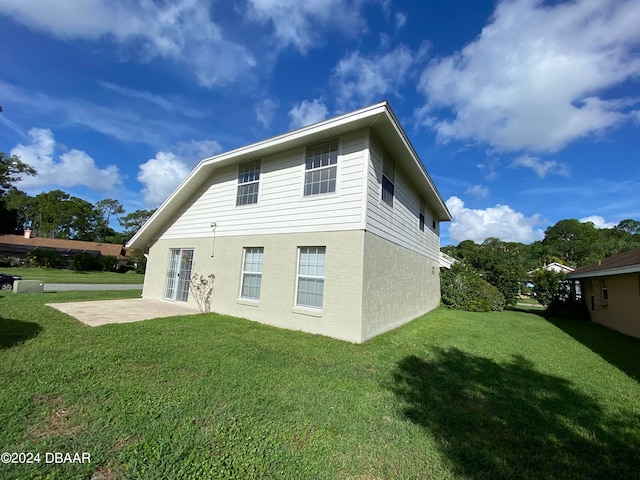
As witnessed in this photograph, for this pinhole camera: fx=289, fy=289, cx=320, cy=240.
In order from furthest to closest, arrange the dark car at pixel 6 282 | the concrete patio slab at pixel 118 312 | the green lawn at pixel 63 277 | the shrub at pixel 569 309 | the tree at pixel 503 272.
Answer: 1. the green lawn at pixel 63 277
2. the tree at pixel 503 272
3. the shrub at pixel 569 309
4. the dark car at pixel 6 282
5. the concrete patio slab at pixel 118 312

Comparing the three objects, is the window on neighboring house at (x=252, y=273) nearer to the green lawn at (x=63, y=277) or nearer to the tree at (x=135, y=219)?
the green lawn at (x=63, y=277)

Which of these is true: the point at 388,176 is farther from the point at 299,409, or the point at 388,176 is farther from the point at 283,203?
the point at 299,409

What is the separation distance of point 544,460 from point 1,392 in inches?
229

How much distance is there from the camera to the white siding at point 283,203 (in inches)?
278

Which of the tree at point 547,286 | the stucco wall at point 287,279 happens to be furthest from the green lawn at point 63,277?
the tree at point 547,286

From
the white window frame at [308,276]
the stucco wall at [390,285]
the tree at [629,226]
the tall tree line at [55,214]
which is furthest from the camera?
the tree at [629,226]

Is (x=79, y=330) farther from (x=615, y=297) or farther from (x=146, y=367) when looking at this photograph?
(x=615, y=297)

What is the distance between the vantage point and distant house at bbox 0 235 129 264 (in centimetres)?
3816

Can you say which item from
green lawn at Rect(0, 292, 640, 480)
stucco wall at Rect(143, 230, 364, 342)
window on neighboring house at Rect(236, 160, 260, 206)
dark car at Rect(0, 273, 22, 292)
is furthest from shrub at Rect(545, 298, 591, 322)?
dark car at Rect(0, 273, 22, 292)

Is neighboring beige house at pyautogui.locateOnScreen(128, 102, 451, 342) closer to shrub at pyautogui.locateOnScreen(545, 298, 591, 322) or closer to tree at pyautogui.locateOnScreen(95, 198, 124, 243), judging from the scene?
shrub at pyautogui.locateOnScreen(545, 298, 591, 322)

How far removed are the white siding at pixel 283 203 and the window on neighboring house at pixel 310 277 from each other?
2.04ft

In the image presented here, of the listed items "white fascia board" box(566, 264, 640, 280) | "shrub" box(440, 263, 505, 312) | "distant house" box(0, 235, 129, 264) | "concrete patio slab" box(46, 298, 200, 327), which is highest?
"distant house" box(0, 235, 129, 264)

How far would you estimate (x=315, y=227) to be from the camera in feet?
24.6

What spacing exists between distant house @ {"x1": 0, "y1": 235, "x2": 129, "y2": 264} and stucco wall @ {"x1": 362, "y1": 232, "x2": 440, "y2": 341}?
40.4m
